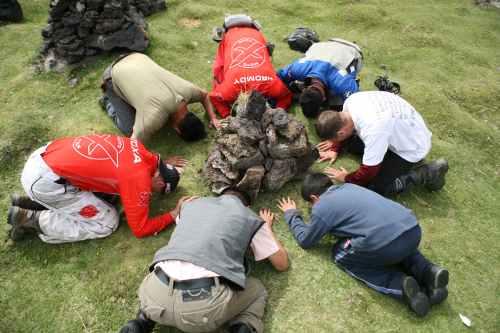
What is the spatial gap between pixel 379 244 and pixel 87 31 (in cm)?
625

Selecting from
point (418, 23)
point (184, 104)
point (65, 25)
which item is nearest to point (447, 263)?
point (184, 104)

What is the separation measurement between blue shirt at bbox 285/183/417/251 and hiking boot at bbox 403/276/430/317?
0.51 meters

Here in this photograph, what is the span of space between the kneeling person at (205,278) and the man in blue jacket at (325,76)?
260cm

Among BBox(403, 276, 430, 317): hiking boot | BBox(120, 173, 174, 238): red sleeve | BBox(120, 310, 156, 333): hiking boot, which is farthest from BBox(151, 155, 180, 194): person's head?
BBox(403, 276, 430, 317): hiking boot

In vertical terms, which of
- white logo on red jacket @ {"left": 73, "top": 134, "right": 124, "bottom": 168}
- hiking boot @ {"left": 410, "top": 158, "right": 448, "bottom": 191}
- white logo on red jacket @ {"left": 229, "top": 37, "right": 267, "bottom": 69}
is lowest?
hiking boot @ {"left": 410, "top": 158, "right": 448, "bottom": 191}

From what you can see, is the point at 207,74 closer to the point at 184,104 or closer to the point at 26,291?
the point at 184,104

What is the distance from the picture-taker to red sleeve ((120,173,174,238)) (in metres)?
3.93

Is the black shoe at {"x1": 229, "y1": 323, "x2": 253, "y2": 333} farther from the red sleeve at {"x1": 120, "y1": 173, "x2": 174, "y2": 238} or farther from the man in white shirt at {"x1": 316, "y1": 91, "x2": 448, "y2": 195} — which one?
the man in white shirt at {"x1": 316, "y1": 91, "x2": 448, "y2": 195}

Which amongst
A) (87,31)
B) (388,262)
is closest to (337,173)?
(388,262)

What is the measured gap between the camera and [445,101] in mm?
6316

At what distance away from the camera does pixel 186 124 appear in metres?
5.14

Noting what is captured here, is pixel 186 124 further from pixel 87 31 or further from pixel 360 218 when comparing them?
pixel 87 31

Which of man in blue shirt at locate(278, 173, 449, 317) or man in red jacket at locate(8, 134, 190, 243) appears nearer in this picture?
man in blue shirt at locate(278, 173, 449, 317)

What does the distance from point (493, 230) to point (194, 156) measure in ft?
13.4
